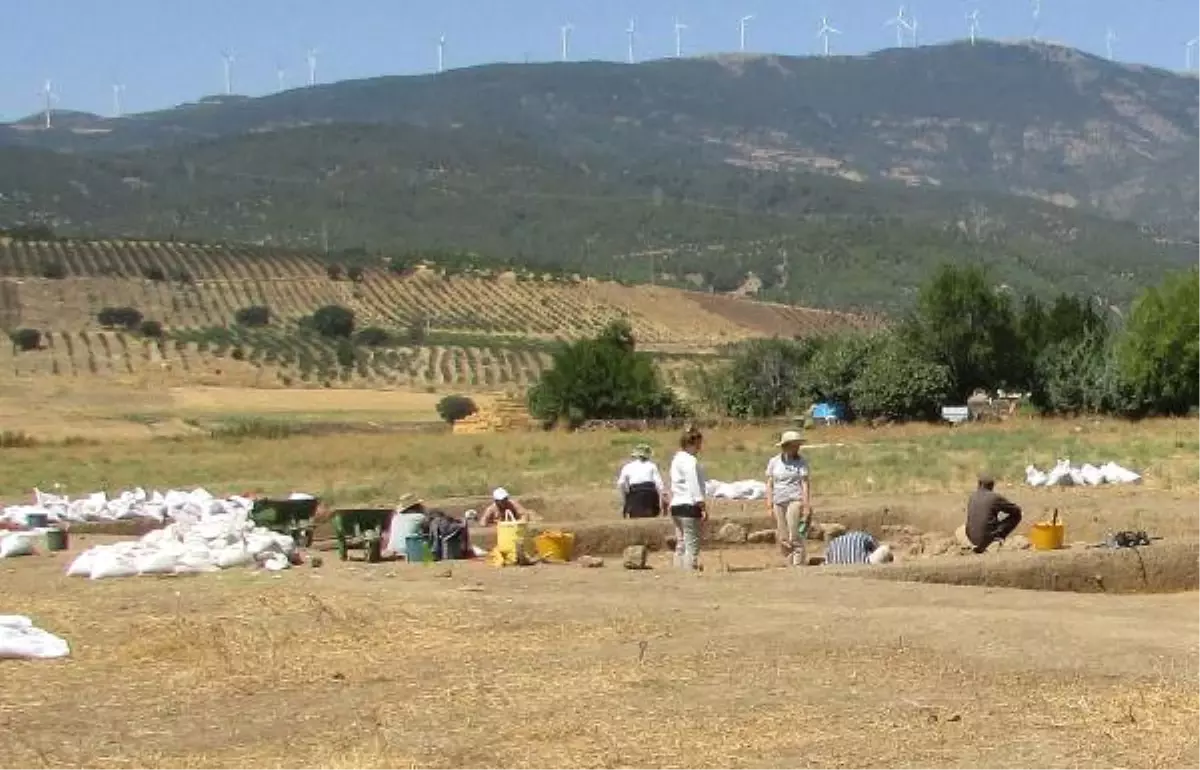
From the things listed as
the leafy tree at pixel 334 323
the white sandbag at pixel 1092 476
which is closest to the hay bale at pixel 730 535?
the white sandbag at pixel 1092 476

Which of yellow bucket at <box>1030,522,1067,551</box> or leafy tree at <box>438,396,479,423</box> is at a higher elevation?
yellow bucket at <box>1030,522,1067,551</box>

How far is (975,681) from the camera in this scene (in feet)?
38.8

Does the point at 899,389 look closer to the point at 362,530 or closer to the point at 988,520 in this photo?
the point at 988,520

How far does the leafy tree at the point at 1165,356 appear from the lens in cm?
5678

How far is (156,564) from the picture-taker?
58.1 feet

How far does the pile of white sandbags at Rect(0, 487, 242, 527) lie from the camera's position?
25453 mm

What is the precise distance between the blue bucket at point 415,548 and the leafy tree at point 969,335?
4802cm

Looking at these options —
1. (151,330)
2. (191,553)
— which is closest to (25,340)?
(151,330)

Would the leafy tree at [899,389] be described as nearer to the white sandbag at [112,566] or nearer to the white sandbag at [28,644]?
the white sandbag at [112,566]

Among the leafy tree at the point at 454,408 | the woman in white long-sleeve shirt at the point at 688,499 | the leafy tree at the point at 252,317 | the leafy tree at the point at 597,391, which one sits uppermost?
the leafy tree at the point at 252,317

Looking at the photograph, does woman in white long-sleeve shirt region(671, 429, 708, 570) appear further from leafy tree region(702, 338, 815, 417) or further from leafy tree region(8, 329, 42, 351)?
leafy tree region(8, 329, 42, 351)

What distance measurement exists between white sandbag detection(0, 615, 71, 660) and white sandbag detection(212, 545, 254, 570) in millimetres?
4574

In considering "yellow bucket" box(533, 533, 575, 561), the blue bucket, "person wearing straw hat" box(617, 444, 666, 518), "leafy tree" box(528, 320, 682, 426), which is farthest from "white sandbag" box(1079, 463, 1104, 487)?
"leafy tree" box(528, 320, 682, 426)

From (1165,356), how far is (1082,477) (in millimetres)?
30289
